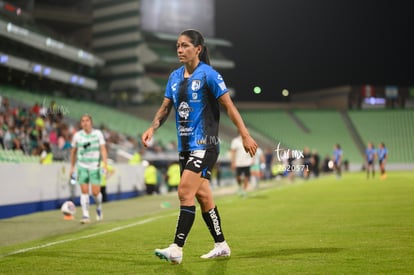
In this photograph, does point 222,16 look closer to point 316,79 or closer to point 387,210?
point 316,79

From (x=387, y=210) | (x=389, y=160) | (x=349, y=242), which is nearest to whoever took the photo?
(x=349, y=242)

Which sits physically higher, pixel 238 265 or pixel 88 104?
pixel 88 104

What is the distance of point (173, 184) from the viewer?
32.2m

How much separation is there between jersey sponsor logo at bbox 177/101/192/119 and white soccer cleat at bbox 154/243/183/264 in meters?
1.43

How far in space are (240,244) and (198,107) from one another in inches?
109

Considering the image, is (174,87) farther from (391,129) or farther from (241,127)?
(391,129)

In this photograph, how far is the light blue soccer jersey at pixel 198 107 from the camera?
288 inches

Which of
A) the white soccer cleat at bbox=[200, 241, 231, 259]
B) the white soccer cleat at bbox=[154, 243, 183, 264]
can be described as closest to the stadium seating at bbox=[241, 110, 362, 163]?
the white soccer cleat at bbox=[200, 241, 231, 259]

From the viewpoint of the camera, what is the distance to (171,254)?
6992mm

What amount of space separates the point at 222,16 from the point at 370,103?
70.1ft

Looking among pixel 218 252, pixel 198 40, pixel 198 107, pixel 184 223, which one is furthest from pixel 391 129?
pixel 184 223

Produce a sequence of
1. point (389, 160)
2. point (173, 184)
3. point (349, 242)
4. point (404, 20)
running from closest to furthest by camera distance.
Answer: point (349, 242) → point (173, 184) → point (389, 160) → point (404, 20)

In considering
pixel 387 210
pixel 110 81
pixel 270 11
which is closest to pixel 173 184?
pixel 387 210

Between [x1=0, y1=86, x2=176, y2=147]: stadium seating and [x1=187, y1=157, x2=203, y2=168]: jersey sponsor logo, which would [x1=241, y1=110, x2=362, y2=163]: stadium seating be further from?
[x1=187, y1=157, x2=203, y2=168]: jersey sponsor logo
